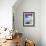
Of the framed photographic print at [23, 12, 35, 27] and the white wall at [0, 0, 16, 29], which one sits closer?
the white wall at [0, 0, 16, 29]

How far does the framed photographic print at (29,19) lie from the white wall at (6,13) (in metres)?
1.12

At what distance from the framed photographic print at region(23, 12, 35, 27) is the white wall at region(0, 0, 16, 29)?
1.12 metres

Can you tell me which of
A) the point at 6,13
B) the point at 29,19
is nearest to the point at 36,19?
the point at 29,19

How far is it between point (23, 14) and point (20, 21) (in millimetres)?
348

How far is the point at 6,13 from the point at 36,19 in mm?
1608

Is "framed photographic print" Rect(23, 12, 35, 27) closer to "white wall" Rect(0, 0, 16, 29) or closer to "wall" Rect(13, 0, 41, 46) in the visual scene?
"wall" Rect(13, 0, 41, 46)

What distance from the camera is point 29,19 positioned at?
18.7 feet

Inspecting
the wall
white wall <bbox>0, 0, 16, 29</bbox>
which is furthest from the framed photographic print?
white wall <bbox>0, 0, 16, 29</bbox>

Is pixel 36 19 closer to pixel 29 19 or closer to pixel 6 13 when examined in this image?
pixel 29 19

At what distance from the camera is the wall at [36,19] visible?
18.7 feet

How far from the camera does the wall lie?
5703mm

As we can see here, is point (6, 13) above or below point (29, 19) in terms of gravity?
above

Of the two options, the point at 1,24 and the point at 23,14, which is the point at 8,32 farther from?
the point at 23,14

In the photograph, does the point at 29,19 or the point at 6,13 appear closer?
the point at 6,13
